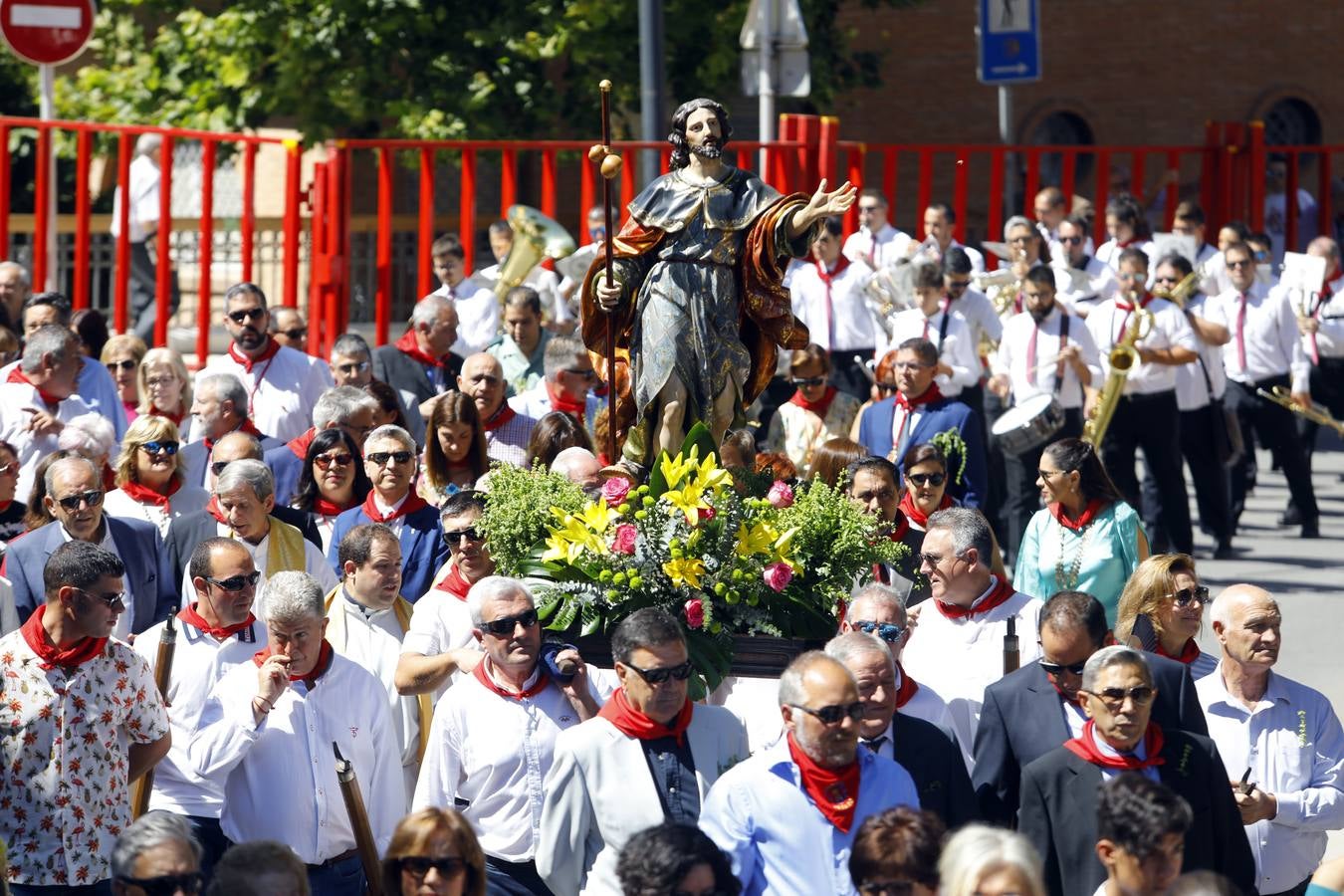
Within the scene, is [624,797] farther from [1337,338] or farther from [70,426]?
[1337,338]

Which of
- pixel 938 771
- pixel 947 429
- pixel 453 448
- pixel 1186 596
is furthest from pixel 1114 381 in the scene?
pixel 938 771

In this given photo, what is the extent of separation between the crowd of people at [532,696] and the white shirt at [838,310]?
135 inches

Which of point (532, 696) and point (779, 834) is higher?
point (532, 696)

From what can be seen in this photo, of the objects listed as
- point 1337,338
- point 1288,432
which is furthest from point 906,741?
point 1337,338

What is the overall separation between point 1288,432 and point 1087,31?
14198mm

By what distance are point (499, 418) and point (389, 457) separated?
6.75 feet

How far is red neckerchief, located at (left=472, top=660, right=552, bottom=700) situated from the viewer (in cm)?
751

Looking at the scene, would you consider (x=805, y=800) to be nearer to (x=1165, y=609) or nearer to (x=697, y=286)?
(x=1165, y=609)

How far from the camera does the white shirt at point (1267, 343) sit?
51.8 feet

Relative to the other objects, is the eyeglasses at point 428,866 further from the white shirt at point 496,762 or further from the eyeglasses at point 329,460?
the eyeglasses at point 329,460

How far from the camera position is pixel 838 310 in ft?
50.0

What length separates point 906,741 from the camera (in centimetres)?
719

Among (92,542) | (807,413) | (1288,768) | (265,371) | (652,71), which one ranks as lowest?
(1288,768)

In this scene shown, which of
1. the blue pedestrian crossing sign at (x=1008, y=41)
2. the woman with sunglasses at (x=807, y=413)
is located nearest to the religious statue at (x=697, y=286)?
the woman with sunglasses at (x=807, y=413)
